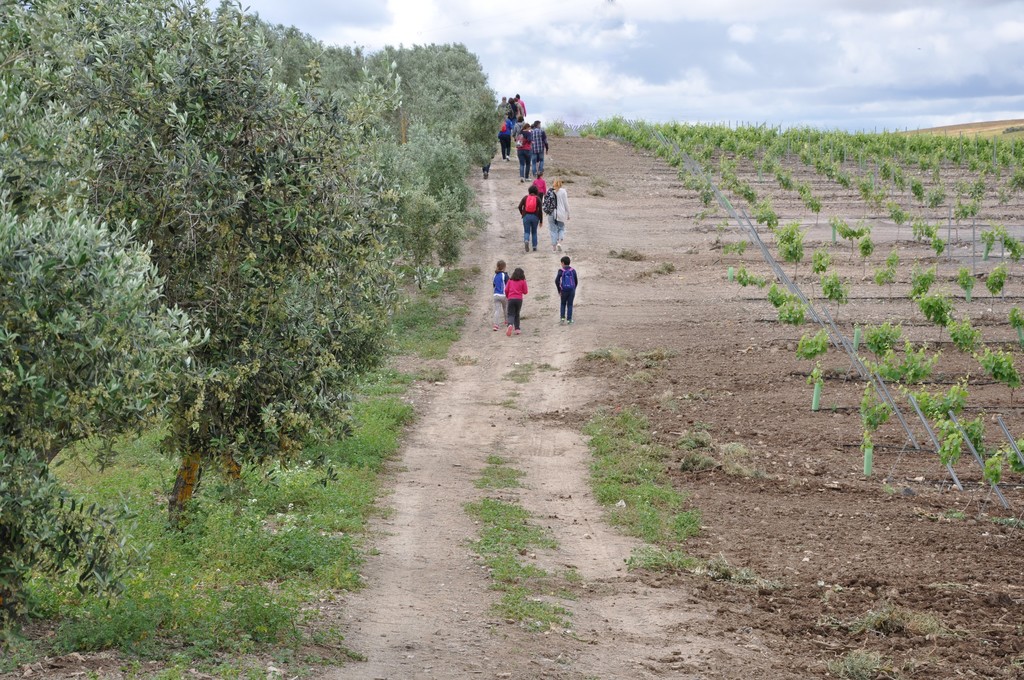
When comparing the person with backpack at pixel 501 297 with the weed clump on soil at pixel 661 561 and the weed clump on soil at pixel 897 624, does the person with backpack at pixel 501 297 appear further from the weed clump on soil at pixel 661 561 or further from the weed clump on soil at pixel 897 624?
the weed clump on soil at pixel 897 624

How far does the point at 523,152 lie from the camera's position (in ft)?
126

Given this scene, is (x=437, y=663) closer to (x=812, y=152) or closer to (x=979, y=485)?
(x=979, y=485)

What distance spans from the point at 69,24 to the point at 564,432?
→ 1042cm

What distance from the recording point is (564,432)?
56.3ft

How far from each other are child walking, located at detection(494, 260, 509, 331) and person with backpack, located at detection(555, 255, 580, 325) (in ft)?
3.77

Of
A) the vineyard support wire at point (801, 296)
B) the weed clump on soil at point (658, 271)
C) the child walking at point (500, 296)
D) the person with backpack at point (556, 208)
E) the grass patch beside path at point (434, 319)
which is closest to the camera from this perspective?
the vineyard support wire at point (801, 296)

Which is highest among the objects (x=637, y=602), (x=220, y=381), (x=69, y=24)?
(x=69, y=24)

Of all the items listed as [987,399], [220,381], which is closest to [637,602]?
[220,381]

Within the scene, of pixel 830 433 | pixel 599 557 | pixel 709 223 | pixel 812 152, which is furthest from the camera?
pixel 812 152

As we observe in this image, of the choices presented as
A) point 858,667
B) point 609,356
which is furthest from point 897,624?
point 609,356

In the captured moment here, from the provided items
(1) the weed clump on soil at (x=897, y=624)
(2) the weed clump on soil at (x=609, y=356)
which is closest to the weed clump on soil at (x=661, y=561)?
(1) the weed clump on soil at (x=897, y=624)

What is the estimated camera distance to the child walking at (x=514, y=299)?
22.9 m

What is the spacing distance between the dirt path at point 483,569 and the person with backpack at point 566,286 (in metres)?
0.38

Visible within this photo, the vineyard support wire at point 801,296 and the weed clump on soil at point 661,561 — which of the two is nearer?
the weed clump on soil at point 661,561
